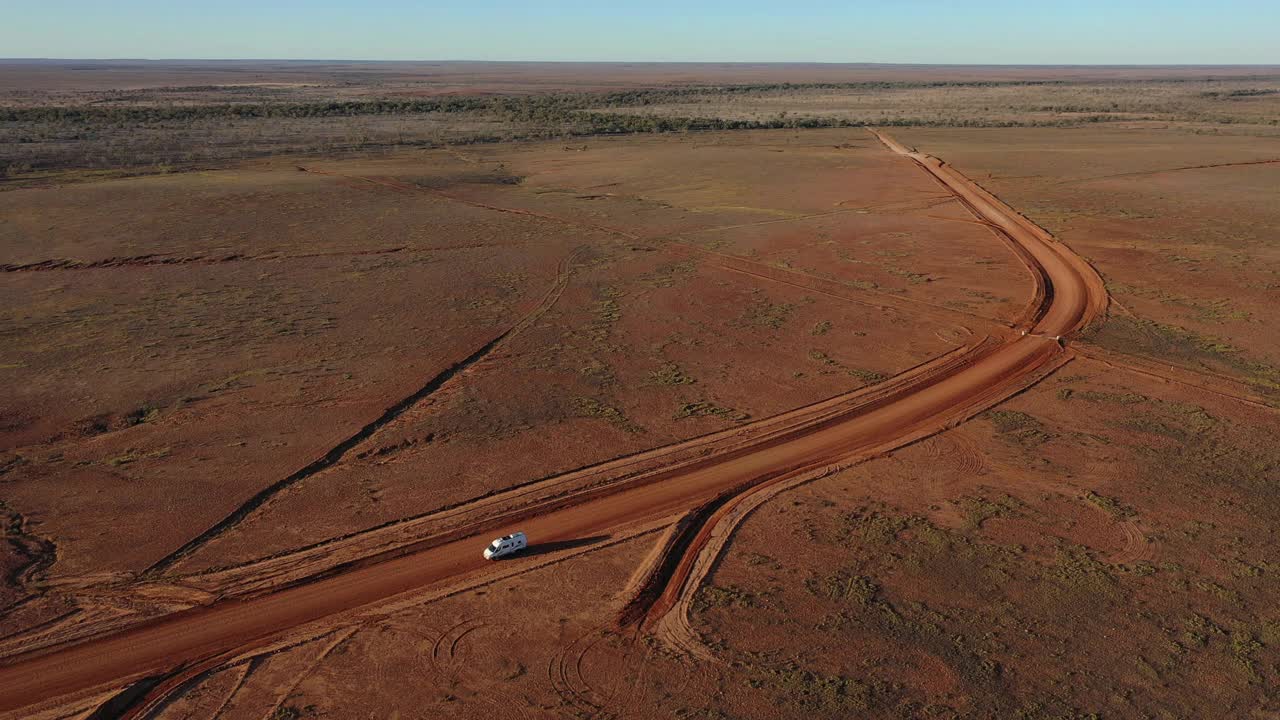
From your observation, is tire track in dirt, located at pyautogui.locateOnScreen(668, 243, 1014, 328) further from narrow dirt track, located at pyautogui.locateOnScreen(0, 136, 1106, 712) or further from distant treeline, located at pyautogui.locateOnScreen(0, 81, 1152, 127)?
distant treeline, located at pyautogui.locateOnScreen(0, 81, 1152, 127)

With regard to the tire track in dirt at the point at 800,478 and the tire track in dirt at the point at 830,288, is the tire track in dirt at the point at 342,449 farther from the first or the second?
the tire track in dirt at the point at 830,288

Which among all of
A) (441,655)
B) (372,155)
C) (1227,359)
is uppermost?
(372,155)

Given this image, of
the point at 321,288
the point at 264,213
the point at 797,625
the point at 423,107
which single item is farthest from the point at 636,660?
the point at 423,107

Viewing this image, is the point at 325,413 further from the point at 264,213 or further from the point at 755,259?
the point at 264,213

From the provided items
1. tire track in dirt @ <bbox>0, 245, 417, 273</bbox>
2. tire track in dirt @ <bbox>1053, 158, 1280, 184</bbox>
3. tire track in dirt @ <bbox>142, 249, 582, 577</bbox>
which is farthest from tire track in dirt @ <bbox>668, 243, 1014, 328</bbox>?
tire track in dirt @ <bbox>1053, 158, 1280, 184</bbox>

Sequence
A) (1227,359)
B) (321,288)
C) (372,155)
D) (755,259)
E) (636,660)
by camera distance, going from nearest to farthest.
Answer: (636,660)
(1227,359)
(321,288)
(755,259)
(372,155)

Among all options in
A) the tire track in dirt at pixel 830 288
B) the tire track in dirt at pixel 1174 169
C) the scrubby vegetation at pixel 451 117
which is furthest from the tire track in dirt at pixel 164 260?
the tire track in dirt at pixel 1174 169
